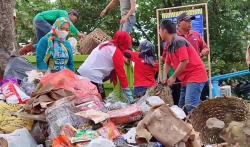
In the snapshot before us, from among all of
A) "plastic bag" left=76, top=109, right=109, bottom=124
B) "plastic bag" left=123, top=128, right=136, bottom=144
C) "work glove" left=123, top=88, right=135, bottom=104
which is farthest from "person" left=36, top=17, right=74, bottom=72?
"plastic bag" left=123, top=128, right=136, bottom=144

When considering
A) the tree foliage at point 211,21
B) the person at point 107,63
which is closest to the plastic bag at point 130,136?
the person at point 107,63

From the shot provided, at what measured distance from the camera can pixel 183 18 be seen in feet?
23.2

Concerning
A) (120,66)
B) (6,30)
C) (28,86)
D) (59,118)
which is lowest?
(59,118)

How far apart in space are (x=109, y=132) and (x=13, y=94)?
6.19 ft

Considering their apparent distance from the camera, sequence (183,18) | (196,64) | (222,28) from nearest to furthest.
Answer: (196,64), (183,18), (222,28)

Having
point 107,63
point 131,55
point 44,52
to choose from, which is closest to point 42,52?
point 44,52

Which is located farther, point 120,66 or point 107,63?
point 107,63

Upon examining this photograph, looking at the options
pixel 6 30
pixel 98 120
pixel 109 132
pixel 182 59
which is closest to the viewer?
pixel 109 132

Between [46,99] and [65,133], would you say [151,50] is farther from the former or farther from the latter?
[65,133]

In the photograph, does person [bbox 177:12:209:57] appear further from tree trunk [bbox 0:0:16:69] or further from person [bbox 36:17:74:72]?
tree trunk [bbox 0:0:16:69]

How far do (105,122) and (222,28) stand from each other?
807 cm

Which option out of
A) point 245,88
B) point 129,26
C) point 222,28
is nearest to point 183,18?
point 129,26

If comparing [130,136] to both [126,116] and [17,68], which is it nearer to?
[126,116]

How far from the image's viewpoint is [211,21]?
12.8 m
